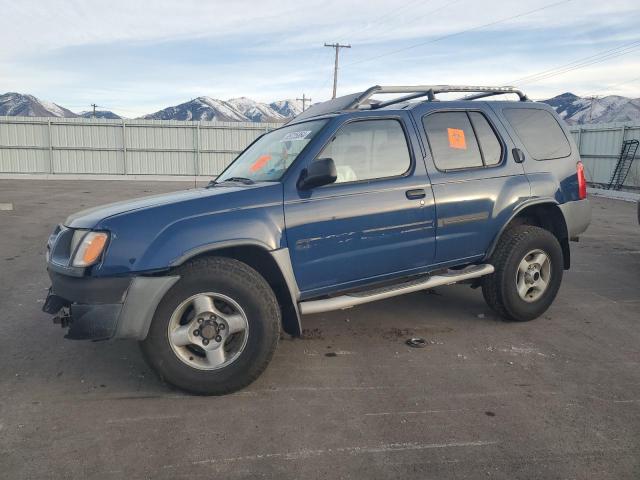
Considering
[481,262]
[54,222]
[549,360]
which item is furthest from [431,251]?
[54,222]

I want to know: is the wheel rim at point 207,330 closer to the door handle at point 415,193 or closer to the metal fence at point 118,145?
the door handle at point 415,193

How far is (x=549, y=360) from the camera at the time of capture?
12.7ft

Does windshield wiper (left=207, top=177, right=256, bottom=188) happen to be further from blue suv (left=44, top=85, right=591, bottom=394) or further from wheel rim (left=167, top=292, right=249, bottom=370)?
wheel rim (left=167, top=292, right=249, bottom=370)

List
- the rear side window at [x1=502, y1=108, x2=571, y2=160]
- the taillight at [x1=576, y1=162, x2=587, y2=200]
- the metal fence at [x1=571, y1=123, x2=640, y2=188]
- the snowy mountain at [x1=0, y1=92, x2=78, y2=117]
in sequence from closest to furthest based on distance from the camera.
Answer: the rear side window at [x1=502, y1=108, x2=571, y2=160]
the taillight at [x1=576, y1=162, x2=587, y2=200]
the metal fence at [x1=571, y1=123, x2=640, y2=188]
the snowy mountain at [x1=0, y1=92, x2=78, y2=117]

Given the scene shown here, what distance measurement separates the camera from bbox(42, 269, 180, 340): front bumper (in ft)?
10.0

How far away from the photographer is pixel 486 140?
4.52 m

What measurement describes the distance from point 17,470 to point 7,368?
1426 millimetres

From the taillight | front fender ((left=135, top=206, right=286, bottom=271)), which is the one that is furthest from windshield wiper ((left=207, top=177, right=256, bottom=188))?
the taillight

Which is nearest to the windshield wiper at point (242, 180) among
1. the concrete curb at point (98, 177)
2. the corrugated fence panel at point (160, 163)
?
the concrete curb at point (98, 177)

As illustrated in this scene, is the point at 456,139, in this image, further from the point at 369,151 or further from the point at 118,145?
the point at 118,145

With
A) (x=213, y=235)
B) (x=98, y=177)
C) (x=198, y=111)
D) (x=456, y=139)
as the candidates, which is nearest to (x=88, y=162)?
(x=98, y=177)

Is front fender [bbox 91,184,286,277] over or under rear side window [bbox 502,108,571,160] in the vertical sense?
under

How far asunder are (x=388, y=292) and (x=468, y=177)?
123 cm

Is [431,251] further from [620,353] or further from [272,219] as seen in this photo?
[620,353]
